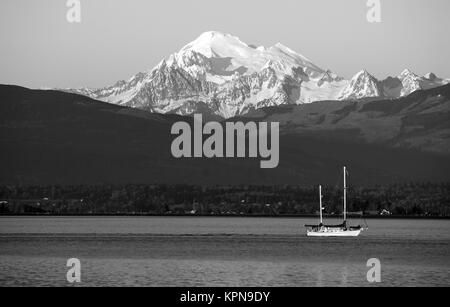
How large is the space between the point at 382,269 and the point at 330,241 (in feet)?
217

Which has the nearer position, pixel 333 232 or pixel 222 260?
pixel 222 260

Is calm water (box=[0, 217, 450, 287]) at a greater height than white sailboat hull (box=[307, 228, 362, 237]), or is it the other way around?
white sailboat hull (box=[307, 228, 362, 237])

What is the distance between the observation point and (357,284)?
103 metres

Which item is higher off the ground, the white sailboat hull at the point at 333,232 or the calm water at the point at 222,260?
the white sailboat hull at the point at 333,232

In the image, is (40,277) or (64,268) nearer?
(40,277)

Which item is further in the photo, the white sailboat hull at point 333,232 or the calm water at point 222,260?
the white sailboat hull at point 333,232

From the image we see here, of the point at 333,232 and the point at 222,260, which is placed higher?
the point at 333,232

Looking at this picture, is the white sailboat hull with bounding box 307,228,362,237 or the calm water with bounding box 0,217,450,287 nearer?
the calm water with bounding box 0,217,450,287

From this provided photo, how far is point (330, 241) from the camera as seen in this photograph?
184500 mm
